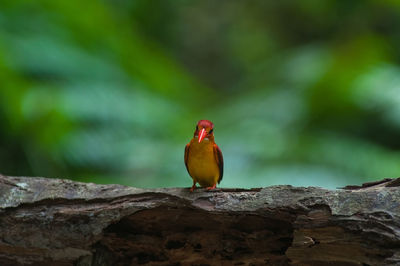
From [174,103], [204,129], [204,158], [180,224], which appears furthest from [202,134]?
[174,103]

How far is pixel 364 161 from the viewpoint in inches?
203

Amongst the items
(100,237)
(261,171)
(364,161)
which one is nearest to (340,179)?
(364,161)

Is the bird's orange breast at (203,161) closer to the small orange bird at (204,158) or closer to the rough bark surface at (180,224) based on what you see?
the small orange bird at (204,158)

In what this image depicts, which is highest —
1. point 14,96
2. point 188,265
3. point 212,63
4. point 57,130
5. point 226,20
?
point 226,20

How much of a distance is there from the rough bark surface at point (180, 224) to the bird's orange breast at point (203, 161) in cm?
65

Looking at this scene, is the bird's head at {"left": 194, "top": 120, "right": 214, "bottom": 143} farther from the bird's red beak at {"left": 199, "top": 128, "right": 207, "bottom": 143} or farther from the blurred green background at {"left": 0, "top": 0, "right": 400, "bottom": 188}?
Answer: the blurred green background at {"left": 0, "top": 0, "right": 400, "bottom": 188}

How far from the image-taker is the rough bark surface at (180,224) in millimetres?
2307

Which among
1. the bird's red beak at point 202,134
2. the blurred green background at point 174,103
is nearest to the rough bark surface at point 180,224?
the bird's red beak at point 202,134

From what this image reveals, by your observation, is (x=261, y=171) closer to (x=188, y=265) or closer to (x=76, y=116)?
(x=76, y=116)

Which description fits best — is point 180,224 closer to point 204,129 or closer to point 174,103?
point 204,129

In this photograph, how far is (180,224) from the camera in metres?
2.54

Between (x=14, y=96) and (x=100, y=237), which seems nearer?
(x=100, y=237)

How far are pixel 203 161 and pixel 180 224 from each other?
72 cm

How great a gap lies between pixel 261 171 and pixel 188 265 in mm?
2698
